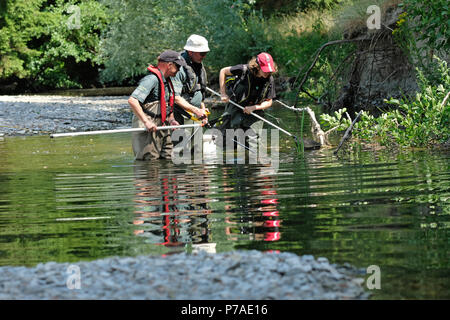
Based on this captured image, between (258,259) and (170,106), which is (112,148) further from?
(258,259)

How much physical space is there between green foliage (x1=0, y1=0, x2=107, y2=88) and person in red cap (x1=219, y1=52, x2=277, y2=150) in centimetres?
3059

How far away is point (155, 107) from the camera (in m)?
11.0

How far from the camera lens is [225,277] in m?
4.69

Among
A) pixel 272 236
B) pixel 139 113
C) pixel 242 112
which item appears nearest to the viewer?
pixel 272 236

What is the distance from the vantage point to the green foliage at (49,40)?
41.4 metres

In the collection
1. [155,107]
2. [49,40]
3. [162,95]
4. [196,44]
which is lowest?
[155,107]

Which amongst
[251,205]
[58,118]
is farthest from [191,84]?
[58,118]

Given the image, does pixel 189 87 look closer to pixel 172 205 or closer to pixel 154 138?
pixel 154 138

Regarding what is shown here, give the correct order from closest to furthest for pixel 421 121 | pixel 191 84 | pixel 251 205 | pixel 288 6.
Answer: pixel 251 205 < pixel 191 84 < pixel 421 121 < pixel 288 6

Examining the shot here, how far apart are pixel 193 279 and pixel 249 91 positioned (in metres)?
7.42

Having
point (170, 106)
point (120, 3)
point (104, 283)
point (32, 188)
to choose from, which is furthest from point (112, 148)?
point (120, 3)

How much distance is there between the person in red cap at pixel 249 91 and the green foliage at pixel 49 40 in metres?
30.6

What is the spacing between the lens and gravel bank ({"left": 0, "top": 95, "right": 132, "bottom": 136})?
19.4 meters

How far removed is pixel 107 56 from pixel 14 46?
5.34m
